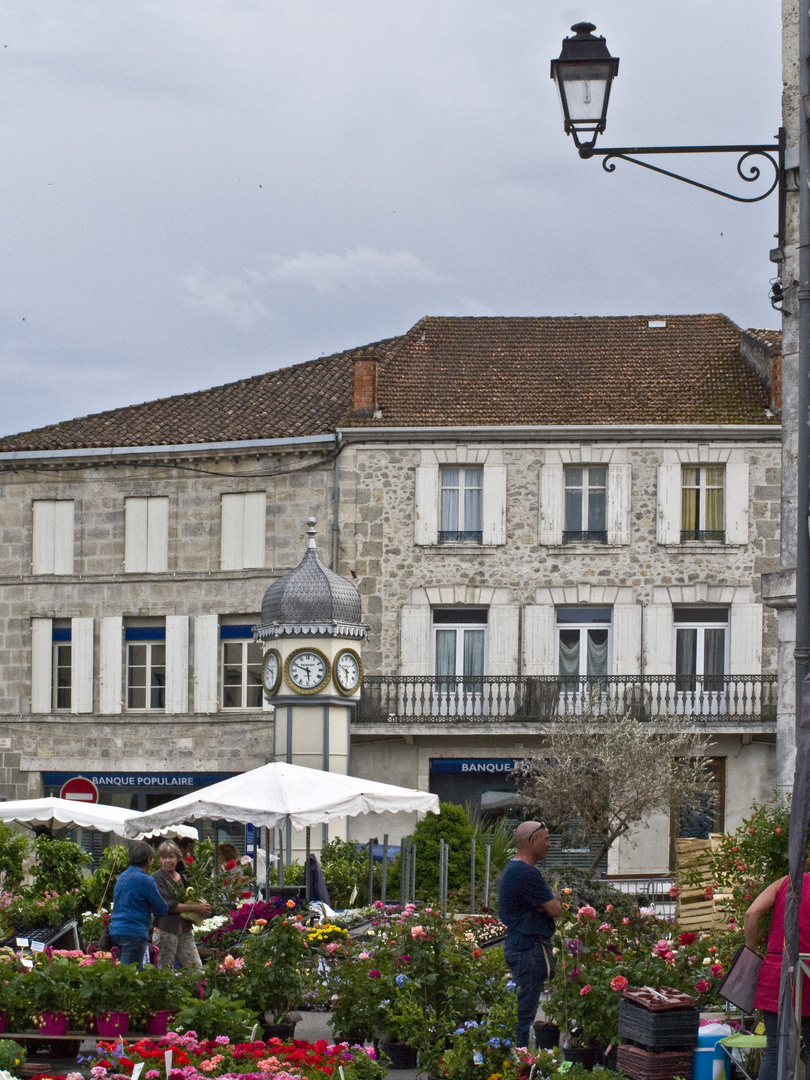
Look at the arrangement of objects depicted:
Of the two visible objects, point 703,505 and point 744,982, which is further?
point 703,505

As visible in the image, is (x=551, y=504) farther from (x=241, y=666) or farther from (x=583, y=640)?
(x=241, y=666)

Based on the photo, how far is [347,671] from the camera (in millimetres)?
25844

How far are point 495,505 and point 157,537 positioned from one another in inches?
273

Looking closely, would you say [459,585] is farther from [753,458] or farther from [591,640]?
[753,458]

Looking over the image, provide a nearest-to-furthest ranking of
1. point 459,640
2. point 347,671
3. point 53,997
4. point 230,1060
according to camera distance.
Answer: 1. point 230,1060
2. point 53,997
3. point 347,671
4. point 459,640

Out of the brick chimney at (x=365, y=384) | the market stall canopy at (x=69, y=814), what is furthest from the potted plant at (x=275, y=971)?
the brick chimney at (x=365, y=384)

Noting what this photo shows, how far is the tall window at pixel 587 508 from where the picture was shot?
34.1 meters

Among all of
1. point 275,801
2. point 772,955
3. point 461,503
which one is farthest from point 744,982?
point 461,503

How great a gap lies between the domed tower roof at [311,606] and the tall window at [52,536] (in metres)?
11.2

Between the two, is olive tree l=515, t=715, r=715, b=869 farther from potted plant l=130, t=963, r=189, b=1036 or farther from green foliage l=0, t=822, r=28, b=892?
potted plant l=130, t=963, r=189, b=1036

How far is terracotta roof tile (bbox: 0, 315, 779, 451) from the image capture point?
34.4 m

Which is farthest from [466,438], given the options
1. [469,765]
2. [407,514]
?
[469,765]

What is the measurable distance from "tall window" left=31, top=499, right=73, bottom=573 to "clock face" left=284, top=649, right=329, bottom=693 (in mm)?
11961

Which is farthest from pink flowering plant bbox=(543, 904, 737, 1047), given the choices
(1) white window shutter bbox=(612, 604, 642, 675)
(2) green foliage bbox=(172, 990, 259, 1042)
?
(1) white window shutter bbox=(612, 604, 642, 675)
